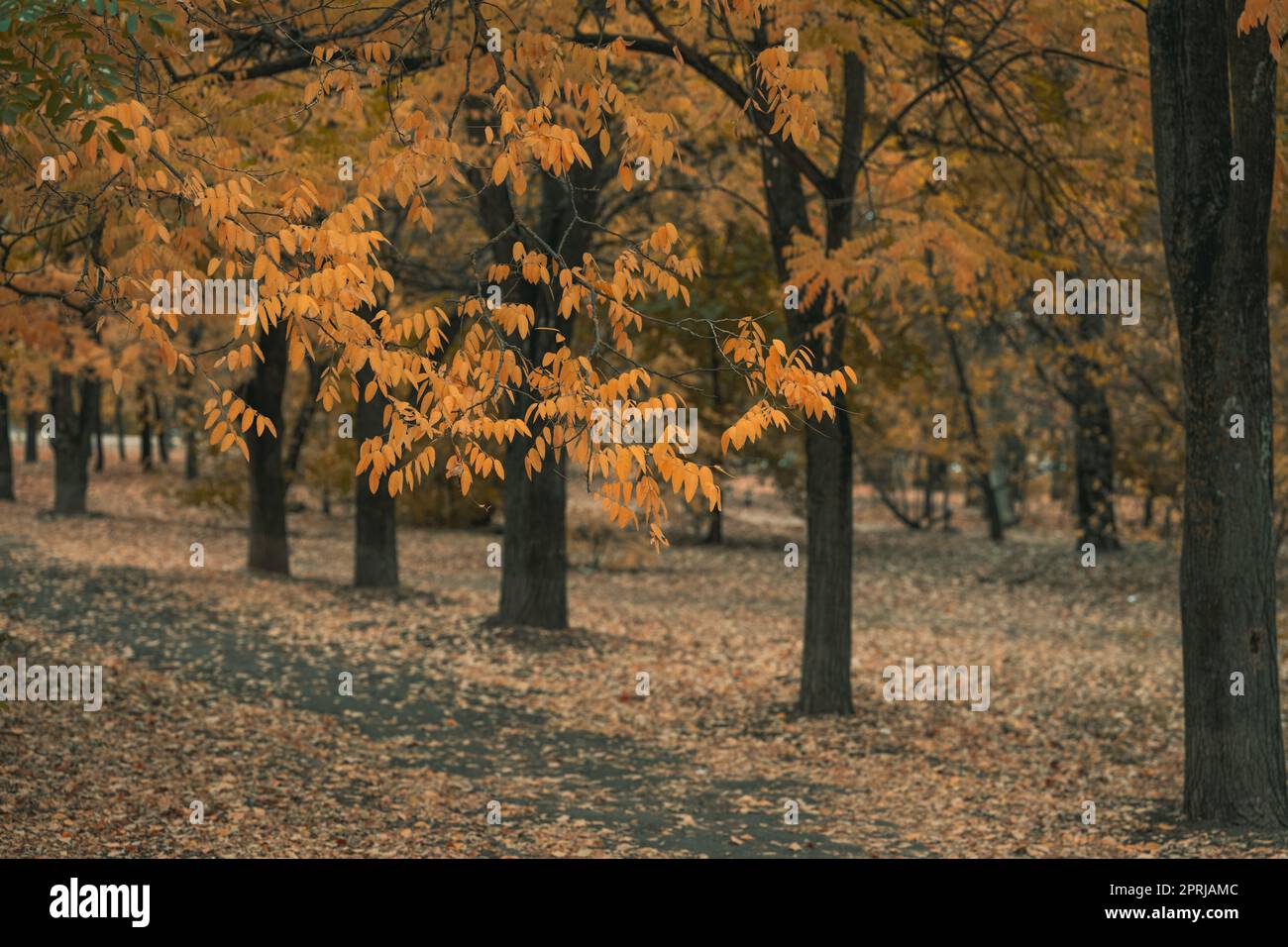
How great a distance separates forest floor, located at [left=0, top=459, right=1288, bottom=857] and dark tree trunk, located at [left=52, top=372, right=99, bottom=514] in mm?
3716

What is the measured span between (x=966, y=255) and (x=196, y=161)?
535 centimetres

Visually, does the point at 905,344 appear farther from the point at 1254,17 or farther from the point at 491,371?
the point at 491,371

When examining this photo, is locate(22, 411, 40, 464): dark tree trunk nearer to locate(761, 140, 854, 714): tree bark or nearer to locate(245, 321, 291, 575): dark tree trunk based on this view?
locate(245, 321, 291, 575): dark tree trunk

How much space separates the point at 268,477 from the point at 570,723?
8.34 metres

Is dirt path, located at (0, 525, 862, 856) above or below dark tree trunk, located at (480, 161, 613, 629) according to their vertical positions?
below

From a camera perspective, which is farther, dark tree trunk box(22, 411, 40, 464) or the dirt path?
dark tree trunk box(22, 411, 40, 464)

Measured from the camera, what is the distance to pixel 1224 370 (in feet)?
25.2

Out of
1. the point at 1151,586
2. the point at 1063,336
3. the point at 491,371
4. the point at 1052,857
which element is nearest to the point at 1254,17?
the point at 491,371

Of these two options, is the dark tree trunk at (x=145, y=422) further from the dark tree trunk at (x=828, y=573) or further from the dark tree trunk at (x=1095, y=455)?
the dark tree trunk at (x=828, y=573)

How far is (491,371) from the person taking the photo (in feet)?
17.1

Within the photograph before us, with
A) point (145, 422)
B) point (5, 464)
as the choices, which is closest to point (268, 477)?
point (5, 464)

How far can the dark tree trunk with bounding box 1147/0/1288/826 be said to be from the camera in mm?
7641

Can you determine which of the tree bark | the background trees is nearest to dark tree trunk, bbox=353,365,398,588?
the background trees

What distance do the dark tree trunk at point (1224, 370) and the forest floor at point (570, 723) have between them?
2.00ft
